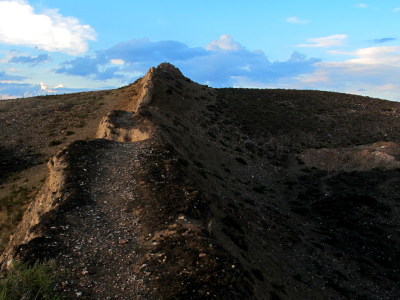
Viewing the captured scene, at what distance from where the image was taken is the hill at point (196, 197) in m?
8.99

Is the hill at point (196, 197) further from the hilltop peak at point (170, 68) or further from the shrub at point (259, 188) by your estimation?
the hilltop peak at point (170, 68)

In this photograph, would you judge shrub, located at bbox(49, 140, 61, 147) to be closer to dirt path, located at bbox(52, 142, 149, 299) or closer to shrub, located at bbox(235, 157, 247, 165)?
dirt path, located at bbox(52, 142, 149, 299)

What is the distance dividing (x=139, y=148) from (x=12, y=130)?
2564cm

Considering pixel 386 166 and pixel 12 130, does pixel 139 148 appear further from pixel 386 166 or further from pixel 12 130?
pixel 386 166

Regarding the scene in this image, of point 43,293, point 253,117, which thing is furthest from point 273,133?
point 43,293

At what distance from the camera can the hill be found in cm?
899

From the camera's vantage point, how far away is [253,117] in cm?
4972

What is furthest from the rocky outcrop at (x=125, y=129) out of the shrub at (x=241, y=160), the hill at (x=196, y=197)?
the shrub at (x=241, y=160)

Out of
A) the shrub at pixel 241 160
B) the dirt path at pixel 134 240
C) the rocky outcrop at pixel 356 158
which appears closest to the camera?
the dirt path at pixel 134 240

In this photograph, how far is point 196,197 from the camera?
43.1 feet

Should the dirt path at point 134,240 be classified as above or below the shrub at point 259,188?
above

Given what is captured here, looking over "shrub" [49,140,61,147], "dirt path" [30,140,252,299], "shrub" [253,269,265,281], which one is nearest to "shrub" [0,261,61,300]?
"dirt path" [30,140,252,299]

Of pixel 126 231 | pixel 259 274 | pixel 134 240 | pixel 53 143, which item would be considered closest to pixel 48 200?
pixel 126 231

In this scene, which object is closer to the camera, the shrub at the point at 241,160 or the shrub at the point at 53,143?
the shrub at the point at 53,143
